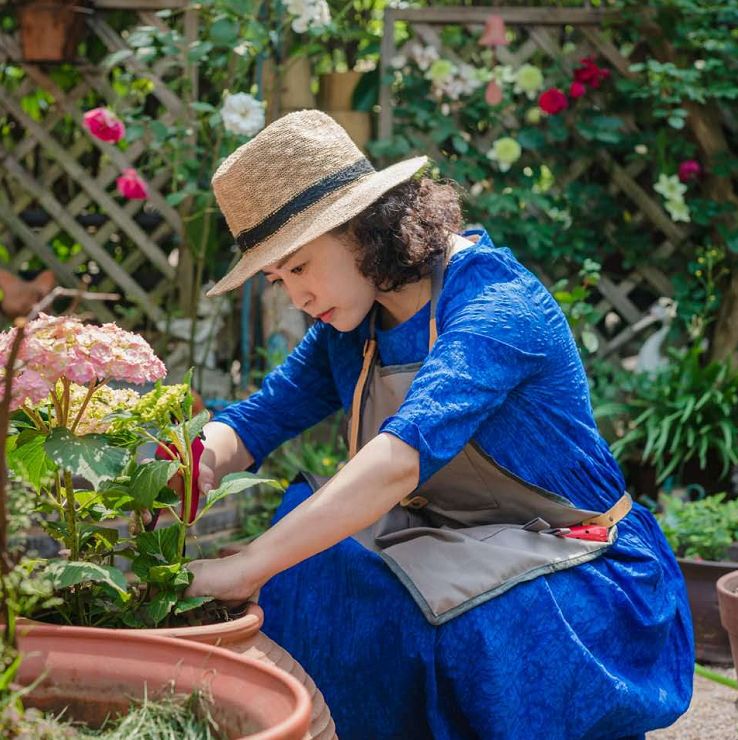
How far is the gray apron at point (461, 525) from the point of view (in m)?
1.79

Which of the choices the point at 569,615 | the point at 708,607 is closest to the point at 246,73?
the point at 708,607

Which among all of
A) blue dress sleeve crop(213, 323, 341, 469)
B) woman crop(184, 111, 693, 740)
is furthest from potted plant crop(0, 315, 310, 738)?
blue dress sleeve crop(213, 323, 341, 469)

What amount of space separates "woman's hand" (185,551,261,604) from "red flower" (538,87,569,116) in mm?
3172

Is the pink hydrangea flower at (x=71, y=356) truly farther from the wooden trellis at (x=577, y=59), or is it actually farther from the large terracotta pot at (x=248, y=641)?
the wooden trellis at (x=577, y=59)

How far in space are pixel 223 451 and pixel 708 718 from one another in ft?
4.00

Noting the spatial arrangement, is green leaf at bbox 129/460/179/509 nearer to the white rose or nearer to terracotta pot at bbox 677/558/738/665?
terracotta pot at bbox 677/558/738/665

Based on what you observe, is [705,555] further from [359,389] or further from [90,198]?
[90,198]

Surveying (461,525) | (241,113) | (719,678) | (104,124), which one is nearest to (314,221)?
A: (461,525)

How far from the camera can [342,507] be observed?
1.59 metres

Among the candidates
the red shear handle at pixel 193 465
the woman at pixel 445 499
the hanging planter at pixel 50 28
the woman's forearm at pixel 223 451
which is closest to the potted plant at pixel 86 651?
the red shear handle at pixel 193 465

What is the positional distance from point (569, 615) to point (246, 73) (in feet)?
9.95

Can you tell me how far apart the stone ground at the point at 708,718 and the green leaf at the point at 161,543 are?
1.32m

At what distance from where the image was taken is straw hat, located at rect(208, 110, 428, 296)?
1.87 metres

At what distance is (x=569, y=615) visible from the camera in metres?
1.84
